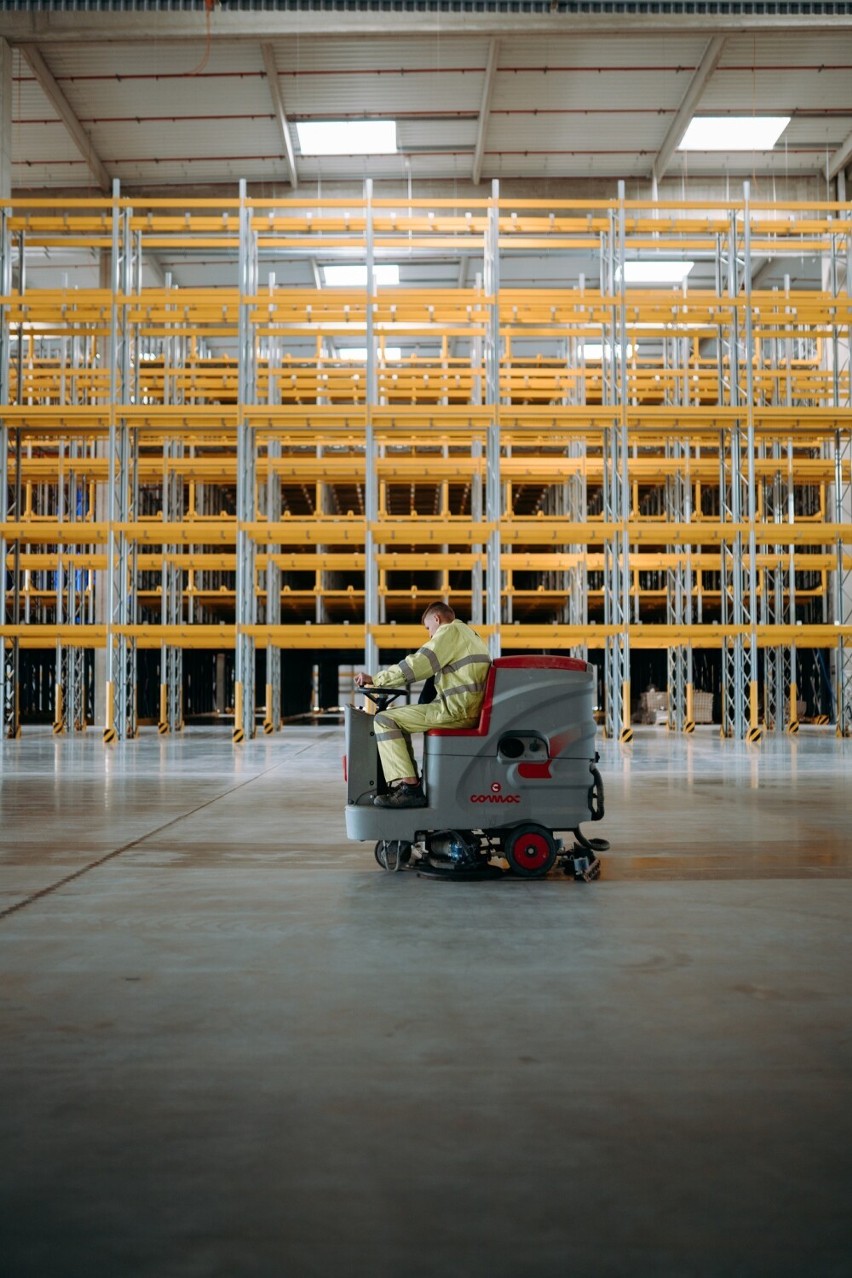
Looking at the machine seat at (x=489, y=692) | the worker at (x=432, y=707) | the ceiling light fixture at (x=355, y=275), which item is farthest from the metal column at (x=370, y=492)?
the machine seat at (x=489, y=692)

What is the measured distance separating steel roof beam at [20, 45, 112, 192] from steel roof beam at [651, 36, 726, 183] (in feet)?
37.0

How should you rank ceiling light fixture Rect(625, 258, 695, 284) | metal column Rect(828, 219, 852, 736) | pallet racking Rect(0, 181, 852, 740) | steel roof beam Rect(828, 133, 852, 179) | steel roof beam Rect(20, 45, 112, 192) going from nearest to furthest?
pallet racking Rect(0, 181, 852, 740)
steel roof beam Rect(20, 45, 112, 192)
metal column Rect(828, 219, 852, 736)
steel roof beam Rect(828, 133, 852, 179)
ceiling light fixture Rect(625, 258, 695, 284)

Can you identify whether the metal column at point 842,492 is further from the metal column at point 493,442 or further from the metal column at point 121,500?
the metal column at point 121,500

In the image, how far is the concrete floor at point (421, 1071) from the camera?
6.44ft

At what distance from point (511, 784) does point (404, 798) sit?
0.51 meters

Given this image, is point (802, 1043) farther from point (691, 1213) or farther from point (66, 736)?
point (66, 736)

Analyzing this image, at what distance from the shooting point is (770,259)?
27312 millimetres

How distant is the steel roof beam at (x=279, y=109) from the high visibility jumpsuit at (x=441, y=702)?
57.3 ft

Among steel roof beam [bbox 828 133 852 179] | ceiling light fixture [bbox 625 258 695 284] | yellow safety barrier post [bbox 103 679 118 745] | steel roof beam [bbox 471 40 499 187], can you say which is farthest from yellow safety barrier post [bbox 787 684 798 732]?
yellow safety barrier post [bbox 103 679 118 745]

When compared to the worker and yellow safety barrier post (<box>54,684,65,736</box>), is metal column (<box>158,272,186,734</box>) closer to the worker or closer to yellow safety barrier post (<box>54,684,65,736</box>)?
yellow safety barrier post (<box>54,684,65,736</box>)

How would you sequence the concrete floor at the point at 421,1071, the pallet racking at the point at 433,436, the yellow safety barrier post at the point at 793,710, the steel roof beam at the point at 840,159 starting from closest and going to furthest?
the concrete floor at the point at 421,1071
the pallet racking at the point at 433,436
the yellow safety barrier post at the point at 793,710
the steel roof beam at the point at 840,159

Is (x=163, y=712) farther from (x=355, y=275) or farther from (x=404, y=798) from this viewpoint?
(x=404, y=798)

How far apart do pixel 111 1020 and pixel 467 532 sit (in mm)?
16349

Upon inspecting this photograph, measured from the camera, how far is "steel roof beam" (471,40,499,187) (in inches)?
787
